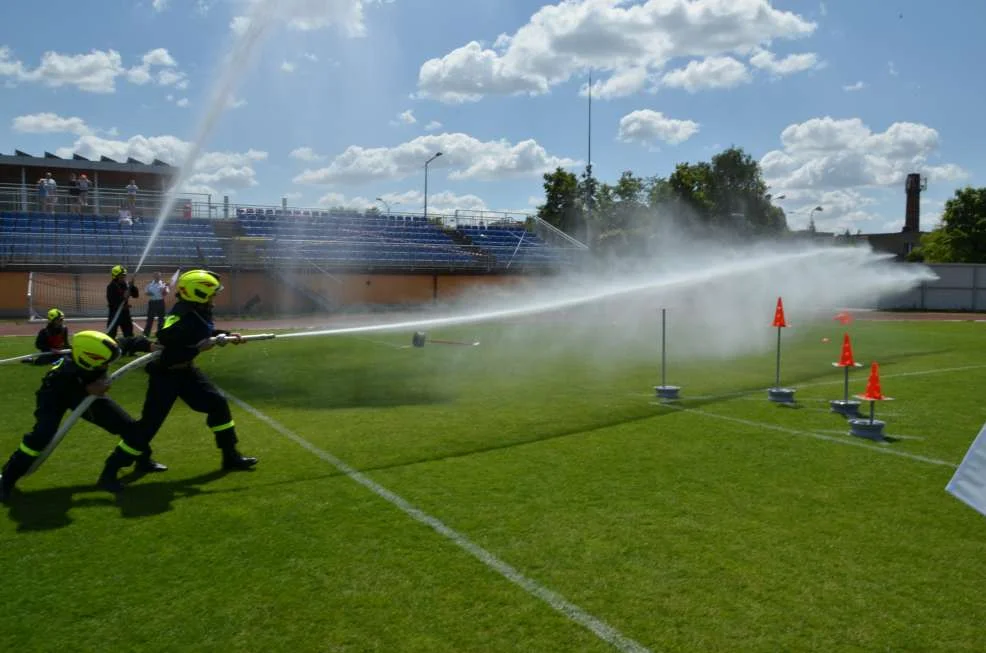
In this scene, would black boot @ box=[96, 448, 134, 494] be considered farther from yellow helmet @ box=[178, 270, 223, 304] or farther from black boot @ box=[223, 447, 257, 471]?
yellow helmet @ box=[178, 270, 223, 304]

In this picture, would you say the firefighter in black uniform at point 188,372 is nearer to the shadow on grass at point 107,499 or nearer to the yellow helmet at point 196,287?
the yellow helmet at point 196,287

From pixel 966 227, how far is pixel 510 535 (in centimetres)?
5658

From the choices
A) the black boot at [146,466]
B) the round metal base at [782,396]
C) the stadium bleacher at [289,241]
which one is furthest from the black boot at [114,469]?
the stadium bleacher at [289,241]

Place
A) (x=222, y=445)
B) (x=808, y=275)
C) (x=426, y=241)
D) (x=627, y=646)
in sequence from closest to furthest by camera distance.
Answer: (x=627, y=646) < (x=222, y=445) < (x=808, y=275) < (x=426, y=241)

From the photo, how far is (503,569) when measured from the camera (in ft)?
16.0

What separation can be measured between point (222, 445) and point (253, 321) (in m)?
21.8

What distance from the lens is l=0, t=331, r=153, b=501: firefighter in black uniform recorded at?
6340 mm

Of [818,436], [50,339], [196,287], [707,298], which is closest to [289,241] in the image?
[707,298]

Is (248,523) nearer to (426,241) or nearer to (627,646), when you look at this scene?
(627,646)

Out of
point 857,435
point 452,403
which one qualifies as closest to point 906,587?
point 857,435

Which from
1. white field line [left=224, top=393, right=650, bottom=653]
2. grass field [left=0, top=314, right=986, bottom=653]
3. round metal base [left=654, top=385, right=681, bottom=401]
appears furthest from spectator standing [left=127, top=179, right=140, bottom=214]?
white field line [left=224, top=393, right=650, bottom=653]

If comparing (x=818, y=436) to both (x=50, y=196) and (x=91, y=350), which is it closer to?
(x=91, y=350)

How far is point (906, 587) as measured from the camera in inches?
182

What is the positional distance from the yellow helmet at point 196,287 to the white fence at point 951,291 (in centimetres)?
3933
